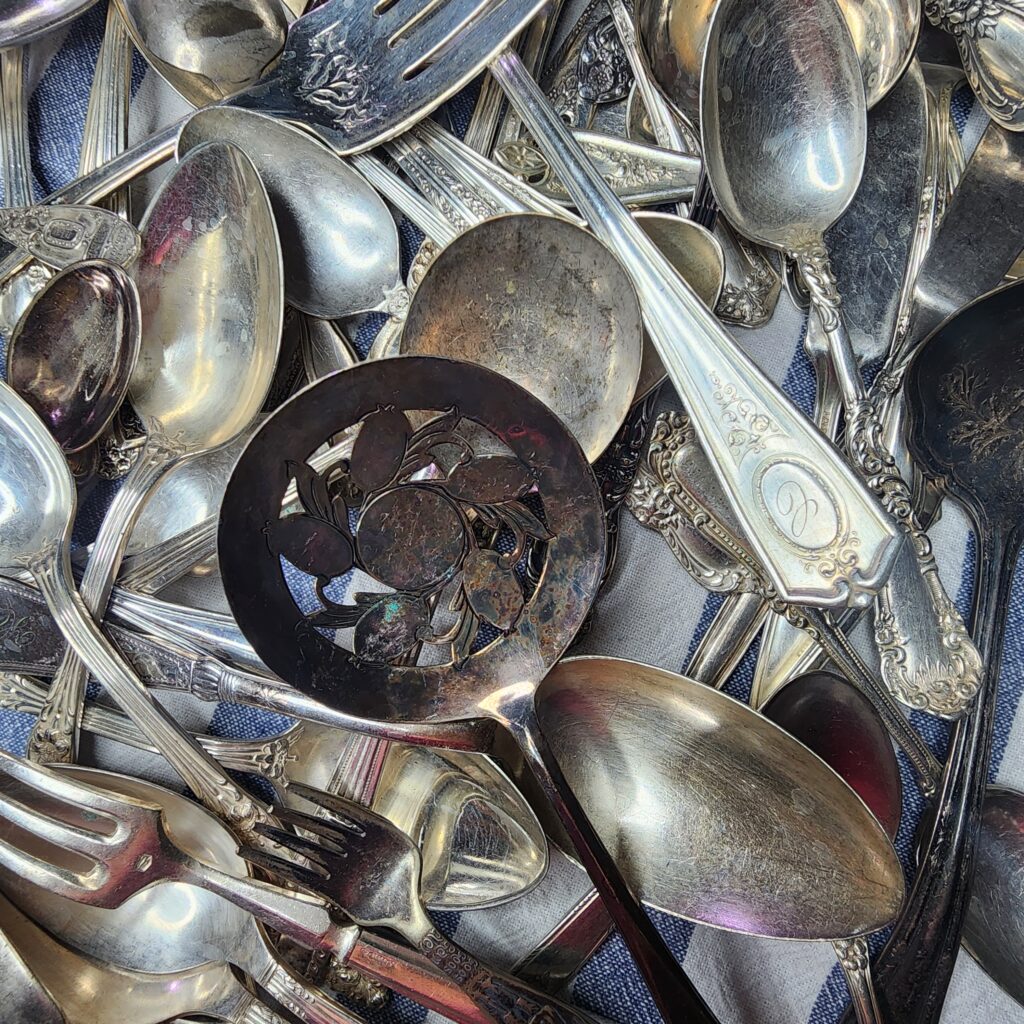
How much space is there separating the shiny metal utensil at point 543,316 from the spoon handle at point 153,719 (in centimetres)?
20

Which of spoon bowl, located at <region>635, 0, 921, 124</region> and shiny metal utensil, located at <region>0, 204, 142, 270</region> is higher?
spoon bowl, located at <region>635, 0, 921, 124</region>

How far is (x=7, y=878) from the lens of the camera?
1.39ft

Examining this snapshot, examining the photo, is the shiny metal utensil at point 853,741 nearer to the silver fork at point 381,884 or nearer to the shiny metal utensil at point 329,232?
the silver fork at point 381,884

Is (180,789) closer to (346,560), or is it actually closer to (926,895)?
(346,560)

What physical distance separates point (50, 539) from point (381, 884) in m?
0.23

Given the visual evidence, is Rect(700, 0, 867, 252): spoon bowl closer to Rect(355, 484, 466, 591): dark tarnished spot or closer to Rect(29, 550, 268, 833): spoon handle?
Rect(355, 484, 466, 591): dark tarnished spot

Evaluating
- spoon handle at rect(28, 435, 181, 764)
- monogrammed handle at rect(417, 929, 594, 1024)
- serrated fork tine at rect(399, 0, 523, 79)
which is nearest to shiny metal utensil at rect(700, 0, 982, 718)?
serrated fork tine at rect(399, 0, 523, 79)

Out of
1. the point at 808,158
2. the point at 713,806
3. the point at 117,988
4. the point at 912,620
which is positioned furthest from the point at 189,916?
the point at 808,158

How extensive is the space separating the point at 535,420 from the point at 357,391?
0.24 ft

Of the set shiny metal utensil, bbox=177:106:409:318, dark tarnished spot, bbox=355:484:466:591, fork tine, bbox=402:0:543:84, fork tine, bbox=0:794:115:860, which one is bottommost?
fork tine, bbox=0:794:115:860

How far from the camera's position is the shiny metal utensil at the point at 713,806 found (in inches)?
15.6

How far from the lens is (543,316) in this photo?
44cm

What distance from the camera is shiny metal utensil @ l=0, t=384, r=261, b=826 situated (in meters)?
0.42

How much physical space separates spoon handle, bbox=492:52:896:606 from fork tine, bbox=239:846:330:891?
24 centimetres
